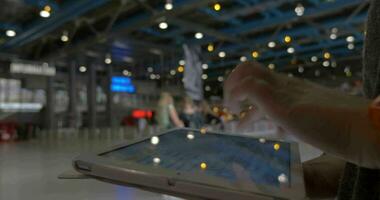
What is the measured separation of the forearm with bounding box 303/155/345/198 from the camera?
67 centimetres

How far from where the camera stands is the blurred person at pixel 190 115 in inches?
285

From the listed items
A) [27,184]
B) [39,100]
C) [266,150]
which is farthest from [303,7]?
[39,100]

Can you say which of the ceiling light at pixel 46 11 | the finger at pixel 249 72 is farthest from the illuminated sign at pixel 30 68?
the finger at pixel 249 72

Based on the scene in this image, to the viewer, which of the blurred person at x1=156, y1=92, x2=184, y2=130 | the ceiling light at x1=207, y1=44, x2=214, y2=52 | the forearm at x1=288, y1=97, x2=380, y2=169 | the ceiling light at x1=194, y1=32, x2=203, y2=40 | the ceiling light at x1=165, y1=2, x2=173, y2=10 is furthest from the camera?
the ceiling light at x1=207, y1=44, x2=214, y2=52

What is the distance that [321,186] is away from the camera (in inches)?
A: 26.5

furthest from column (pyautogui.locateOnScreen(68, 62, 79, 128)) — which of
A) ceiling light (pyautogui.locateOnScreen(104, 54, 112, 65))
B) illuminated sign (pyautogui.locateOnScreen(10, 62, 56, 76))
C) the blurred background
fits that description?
illuminated sign (pyautogui.locateOnScreen(10, 62, 56, 76))

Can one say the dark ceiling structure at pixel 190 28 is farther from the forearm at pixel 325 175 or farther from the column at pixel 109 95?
the forearm at pixel 325 175

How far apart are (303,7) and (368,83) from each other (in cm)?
799

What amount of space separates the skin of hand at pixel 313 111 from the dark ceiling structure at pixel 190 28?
5.17 meters

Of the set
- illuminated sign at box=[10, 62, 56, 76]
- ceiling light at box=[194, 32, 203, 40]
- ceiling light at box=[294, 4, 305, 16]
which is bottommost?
illuminated sign at box=[10, 62, 56, 76]

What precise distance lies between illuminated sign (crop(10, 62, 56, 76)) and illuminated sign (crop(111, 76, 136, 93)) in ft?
11.6

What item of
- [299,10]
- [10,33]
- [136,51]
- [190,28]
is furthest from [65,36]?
[299,10]

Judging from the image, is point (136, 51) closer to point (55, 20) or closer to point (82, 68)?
point (82, 68)

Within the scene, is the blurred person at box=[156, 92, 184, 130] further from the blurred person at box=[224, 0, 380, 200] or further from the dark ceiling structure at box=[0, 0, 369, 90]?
the blurred person at box=[224, 0, 380, 200]
